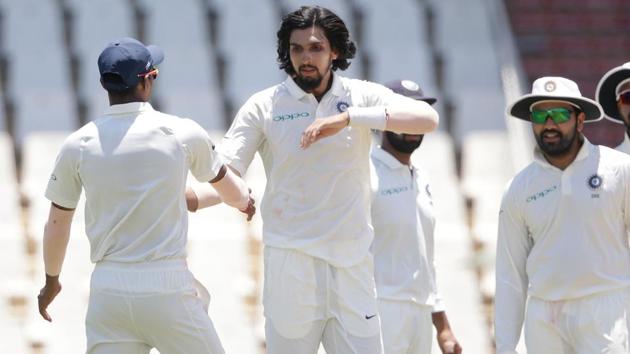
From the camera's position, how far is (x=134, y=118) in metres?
6.16

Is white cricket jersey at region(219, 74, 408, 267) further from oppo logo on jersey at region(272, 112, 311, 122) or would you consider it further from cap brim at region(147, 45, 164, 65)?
cap brim at region(147, 45, 164, 65)

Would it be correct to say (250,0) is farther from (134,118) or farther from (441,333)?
(134,118)

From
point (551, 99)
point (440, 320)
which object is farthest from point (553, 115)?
point (440, 320)

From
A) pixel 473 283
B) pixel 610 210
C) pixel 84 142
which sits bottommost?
pixel 473 283

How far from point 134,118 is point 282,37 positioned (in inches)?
35.3

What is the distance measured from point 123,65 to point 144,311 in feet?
2.89

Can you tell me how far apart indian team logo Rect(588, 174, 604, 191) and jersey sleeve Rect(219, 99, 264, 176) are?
54.5 inches

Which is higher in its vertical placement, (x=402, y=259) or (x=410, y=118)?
(x=410, y=118)

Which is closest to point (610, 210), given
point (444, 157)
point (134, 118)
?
point (134, 118)

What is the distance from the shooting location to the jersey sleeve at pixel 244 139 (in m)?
6.68

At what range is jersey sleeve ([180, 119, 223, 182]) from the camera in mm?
6176

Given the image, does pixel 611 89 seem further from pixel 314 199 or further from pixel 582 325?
pixel 314 199

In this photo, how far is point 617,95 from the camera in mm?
7844

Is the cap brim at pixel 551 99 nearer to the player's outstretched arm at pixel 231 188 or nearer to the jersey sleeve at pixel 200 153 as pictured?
the player's outstretched arm at pixel 231 188
